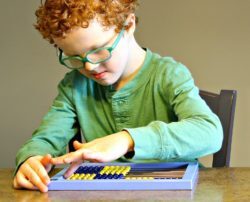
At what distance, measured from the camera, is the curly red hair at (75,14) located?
833 mm

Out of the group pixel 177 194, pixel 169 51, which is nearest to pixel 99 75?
pixel 177 194

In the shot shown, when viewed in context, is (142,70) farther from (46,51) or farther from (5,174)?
(46,51)

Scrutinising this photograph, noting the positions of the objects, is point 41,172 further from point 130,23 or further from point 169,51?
point 169,51

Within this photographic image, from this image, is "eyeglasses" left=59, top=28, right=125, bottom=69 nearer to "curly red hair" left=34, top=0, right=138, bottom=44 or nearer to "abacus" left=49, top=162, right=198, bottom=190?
"curly red hair" left=34, top=0, right=138, bottom=44

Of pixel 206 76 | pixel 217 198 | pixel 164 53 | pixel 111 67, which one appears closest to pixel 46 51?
pixel 164 53

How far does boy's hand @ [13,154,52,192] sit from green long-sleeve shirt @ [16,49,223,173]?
50 mm

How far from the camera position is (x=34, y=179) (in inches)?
28.9

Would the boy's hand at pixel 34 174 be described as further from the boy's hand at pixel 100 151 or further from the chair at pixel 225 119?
the chair at pixel 225 119

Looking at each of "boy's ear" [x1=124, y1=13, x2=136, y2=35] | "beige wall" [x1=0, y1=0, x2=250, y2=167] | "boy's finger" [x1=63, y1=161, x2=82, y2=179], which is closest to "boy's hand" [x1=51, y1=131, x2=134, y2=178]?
"boy's finger" [x1=63, y1=161, x2=82, y2=179]

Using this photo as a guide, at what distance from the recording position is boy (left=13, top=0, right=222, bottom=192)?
29.5 inches

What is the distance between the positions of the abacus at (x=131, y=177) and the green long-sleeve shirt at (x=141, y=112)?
0.02m

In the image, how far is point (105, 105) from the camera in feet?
3.32

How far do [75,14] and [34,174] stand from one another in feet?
0.93

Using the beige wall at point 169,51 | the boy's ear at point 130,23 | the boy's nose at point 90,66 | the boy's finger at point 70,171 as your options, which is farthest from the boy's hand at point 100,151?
the beige wall at point 169,51
